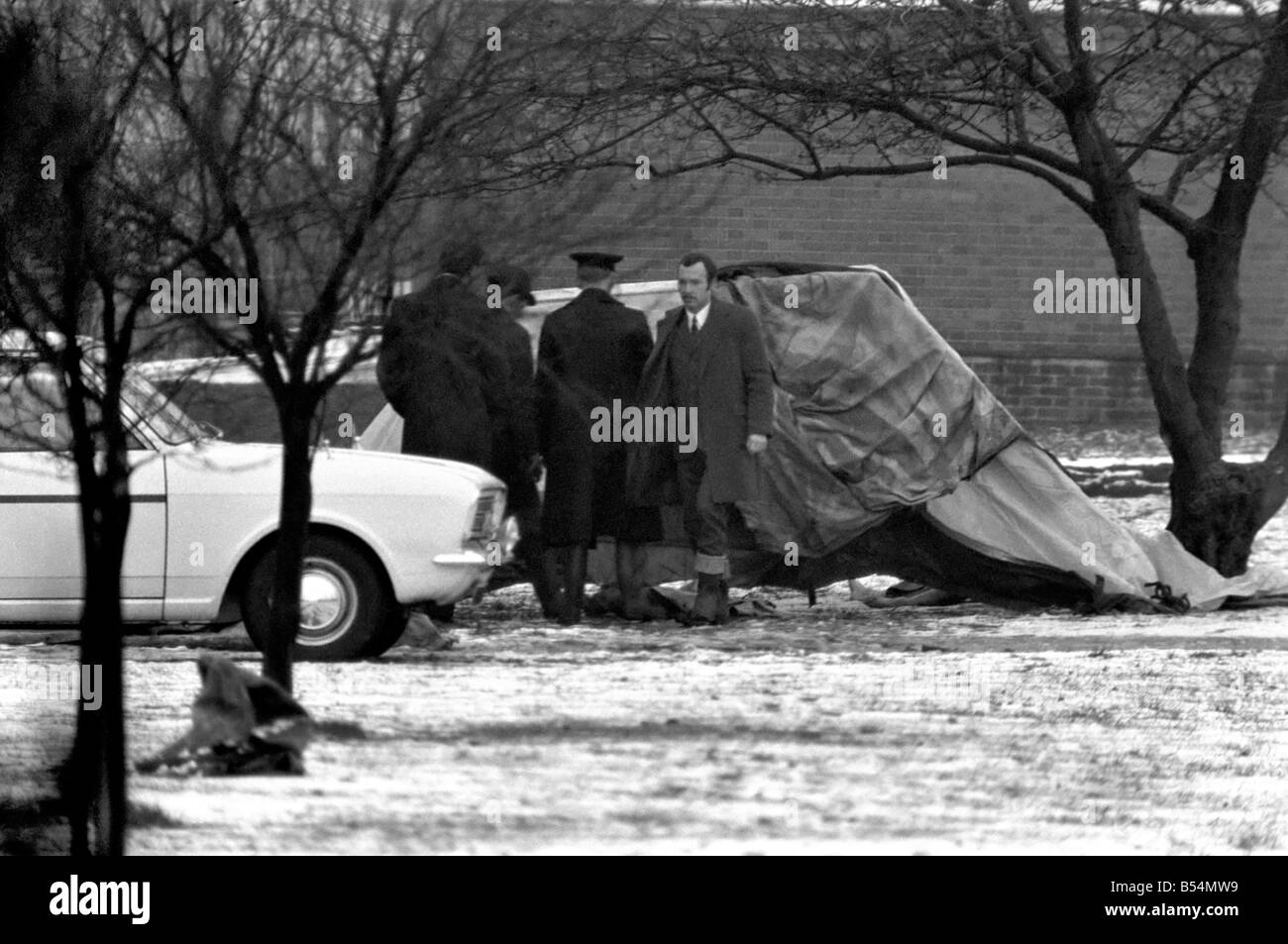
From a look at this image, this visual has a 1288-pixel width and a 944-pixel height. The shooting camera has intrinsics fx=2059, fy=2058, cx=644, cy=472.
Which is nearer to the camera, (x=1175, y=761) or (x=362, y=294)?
(x=362, y=294)

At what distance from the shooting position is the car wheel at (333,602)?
29.0 ft

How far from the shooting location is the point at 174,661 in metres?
8.97

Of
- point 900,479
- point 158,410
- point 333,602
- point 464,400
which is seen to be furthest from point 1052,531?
point 158,410

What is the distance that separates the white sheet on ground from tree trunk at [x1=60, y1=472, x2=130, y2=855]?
5855 mm

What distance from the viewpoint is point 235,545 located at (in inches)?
348

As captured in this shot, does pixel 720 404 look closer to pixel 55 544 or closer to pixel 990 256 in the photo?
pixel 55 544

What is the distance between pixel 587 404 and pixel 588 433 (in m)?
0.15

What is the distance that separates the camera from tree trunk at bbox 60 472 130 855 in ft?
18.3

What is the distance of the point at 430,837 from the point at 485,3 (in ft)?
8.60

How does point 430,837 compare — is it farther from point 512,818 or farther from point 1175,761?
point 1175,761

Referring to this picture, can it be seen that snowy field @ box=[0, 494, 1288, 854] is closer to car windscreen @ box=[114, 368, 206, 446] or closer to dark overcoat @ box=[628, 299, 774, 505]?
dark overcoat @ box=[628, 299, 774, 505]

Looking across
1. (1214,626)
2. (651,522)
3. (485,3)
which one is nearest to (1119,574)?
(1214,626)

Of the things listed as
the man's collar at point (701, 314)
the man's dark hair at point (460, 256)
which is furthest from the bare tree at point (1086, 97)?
the man's dark hair at point (460, 256)

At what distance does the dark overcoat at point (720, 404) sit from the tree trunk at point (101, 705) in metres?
4.58
